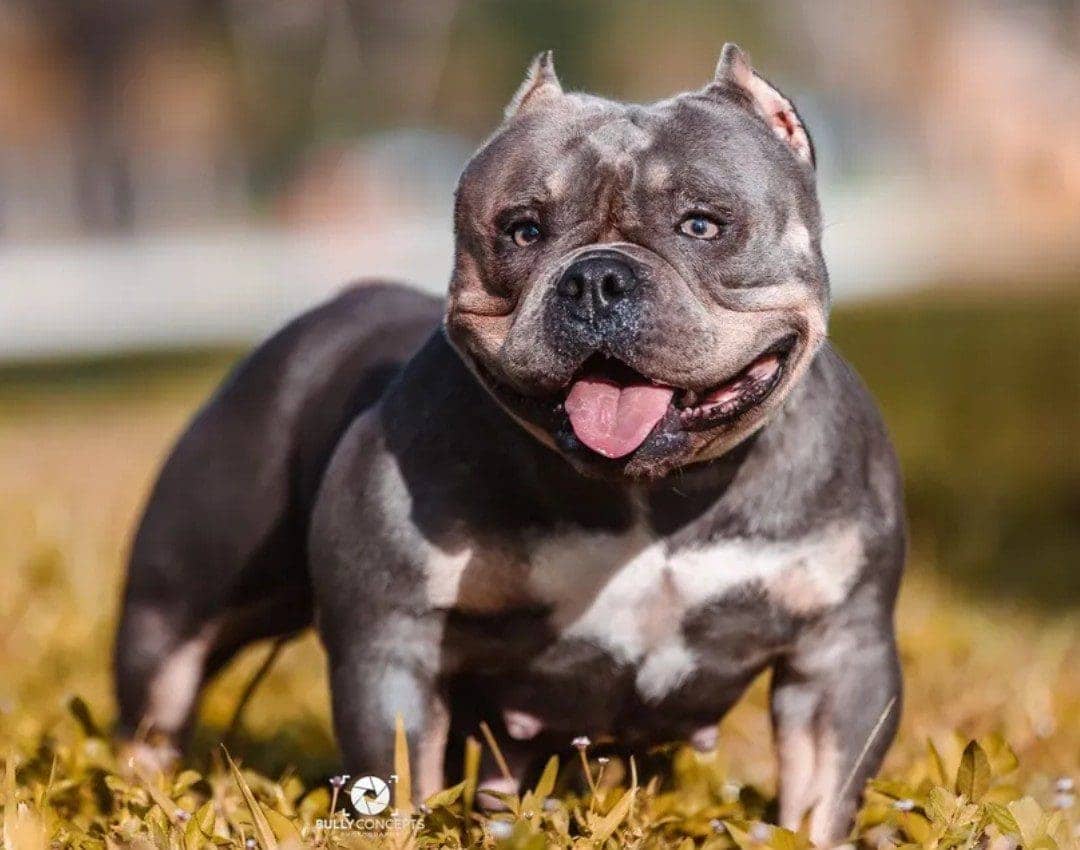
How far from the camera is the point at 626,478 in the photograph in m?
3.11

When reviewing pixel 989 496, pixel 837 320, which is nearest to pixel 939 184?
pixel 837 320

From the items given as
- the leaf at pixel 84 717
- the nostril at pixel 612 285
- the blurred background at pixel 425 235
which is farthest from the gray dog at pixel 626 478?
the blurred background at pixel 425 235

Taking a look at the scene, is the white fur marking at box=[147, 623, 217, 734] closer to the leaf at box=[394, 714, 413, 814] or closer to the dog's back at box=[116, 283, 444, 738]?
the dog's back at box=[116, 283, 444, 738]

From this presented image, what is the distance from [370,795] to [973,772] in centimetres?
106

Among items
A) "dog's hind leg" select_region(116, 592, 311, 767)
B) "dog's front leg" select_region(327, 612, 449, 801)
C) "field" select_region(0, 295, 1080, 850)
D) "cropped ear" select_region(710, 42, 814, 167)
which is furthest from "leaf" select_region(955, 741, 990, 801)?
"dog's hind leg" select_region(116, 592, 311, 767)

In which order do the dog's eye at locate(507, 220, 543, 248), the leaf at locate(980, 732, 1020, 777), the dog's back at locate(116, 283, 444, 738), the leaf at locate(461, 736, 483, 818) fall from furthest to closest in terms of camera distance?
the dog's back at locate(116, 283, 444, 738), the leaf at locate(980, 732, 1020, 777), the leaf at locate(461, 736, 483, 818), the dog's eye at locate(507, 220, 543, 248)

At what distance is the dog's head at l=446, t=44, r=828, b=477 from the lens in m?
3.06

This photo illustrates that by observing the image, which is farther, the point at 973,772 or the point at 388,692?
the point at 388,692

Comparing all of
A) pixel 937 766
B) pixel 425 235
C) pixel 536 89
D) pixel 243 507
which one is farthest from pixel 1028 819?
pixel 425 235

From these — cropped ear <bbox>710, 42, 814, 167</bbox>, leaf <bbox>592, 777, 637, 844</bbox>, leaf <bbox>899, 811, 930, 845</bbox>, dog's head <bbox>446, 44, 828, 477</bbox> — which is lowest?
leaf <bbox>899, 811, 930, 845</bbox>

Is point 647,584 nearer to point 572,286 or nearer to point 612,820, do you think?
point 612,820

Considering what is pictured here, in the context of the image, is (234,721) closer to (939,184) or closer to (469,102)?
(939,184)

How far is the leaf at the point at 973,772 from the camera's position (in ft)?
10.6

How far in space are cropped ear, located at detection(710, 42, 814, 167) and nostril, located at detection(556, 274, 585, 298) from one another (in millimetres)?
534
